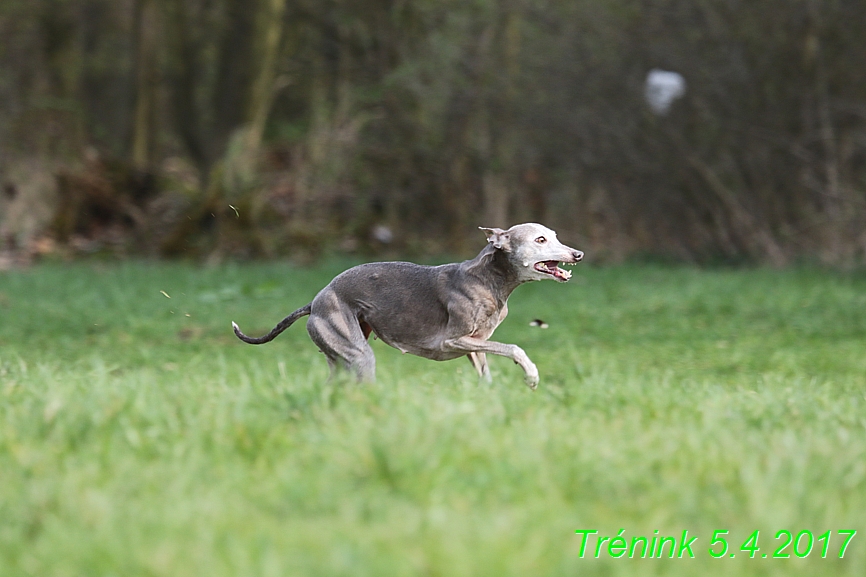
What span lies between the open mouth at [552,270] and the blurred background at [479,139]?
12.7 m

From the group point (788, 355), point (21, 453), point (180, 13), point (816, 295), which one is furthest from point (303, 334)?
point (180, 13)

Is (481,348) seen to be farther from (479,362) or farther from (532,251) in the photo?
(532,251)

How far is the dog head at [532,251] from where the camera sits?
19.3 ft

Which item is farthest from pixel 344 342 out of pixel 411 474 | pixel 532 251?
pixel 411 474

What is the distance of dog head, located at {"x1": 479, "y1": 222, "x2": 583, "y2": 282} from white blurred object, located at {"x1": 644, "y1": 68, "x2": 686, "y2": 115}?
13108mm

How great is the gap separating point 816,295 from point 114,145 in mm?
18942

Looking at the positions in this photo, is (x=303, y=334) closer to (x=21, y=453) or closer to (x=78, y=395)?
(x=78, y=395)

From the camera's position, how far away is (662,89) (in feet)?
60.1

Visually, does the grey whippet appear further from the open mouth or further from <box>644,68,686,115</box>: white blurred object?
<box>644,68,686,115</box>: white blurred object

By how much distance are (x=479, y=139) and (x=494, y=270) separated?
15.1 meters

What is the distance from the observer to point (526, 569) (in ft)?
9.53

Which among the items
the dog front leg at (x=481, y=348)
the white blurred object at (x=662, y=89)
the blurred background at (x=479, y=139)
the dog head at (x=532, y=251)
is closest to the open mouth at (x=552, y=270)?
the dog head at (x=532, y=251)

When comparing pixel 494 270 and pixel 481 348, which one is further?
pixel 494 270

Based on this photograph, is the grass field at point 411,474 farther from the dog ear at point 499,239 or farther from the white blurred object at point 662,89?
the white blurred object at point 662,89
